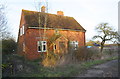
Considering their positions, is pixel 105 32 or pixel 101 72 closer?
pixel 101 72

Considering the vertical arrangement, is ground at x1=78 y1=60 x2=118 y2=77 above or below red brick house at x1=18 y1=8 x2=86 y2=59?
below

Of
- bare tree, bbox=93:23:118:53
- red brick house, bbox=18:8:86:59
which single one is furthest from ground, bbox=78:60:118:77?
bare tree, bbox=93:23:118:53

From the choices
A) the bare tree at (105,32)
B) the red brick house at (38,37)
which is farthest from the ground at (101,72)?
the bare tree at (105,32)

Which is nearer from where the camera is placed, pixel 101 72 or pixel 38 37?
pixel 101 72

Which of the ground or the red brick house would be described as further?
the red brick house

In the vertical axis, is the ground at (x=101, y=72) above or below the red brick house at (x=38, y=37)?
below

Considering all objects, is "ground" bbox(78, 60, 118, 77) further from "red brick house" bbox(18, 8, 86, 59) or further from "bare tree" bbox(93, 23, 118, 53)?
"bare tree" bbox(93, 23, 118, 53)

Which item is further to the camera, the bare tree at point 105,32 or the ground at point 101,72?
the bare tree at point 105,32

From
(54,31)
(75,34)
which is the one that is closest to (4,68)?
(54,31)

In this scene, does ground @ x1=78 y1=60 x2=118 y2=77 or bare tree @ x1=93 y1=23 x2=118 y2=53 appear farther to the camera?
bare tree @ x1=93 y1=23 x2=118 y2=53

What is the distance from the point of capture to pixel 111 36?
1170 inches

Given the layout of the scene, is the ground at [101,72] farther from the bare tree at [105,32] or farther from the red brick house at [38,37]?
the bare tree at [105,32]

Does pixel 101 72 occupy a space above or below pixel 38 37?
below

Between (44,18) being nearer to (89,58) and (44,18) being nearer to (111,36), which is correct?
(89,58)
